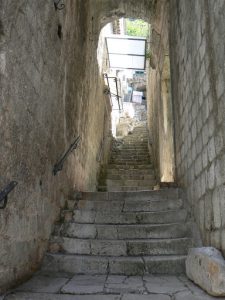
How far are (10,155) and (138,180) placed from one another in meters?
5.63

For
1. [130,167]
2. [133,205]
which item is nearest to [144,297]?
[133,205]

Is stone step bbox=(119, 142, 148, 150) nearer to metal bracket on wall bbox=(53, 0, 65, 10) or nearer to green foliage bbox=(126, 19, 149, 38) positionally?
metal bracket on wall bbox=(53, 0, 65, 10)

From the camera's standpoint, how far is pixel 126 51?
31.8 feet

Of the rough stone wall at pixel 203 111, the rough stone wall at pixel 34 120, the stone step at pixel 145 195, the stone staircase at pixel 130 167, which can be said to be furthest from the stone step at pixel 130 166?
the rough stone wall at pixel 203 111

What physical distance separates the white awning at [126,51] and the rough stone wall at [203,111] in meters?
4.59

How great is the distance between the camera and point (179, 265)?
3131mm

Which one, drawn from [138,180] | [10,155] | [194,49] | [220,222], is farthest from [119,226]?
[138,180]

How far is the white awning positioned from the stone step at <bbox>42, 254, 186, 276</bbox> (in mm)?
6974

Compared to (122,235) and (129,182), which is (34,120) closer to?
(122,235)

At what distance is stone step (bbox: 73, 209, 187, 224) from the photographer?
12.8 feet

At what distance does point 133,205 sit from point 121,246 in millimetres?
863

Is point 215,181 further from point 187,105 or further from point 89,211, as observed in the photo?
point 89,211

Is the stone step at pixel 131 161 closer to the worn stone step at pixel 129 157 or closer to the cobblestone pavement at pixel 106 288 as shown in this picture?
the worn stone step at pixel 129 157

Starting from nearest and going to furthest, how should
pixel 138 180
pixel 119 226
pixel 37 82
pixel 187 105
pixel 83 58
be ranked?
pixel 37 82 < pixel 119 226 < pixel 187 105 < pixel 83 58 < pixel 138 180
